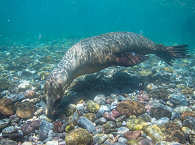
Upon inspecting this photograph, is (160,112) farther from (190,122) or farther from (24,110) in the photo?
(24,110)

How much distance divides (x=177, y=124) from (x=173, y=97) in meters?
1.67

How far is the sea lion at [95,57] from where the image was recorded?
16.0 ft

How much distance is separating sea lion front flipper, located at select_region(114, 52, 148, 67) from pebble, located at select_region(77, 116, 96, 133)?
8.37 ft

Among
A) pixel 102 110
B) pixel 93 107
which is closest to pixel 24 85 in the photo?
pixel 93 107

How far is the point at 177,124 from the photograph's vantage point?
4.32 metres

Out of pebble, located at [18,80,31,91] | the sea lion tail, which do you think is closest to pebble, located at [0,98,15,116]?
pebble, located at [18,80,31,91]

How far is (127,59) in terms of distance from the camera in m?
6.34

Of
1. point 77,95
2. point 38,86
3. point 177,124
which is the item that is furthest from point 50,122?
point 177,124

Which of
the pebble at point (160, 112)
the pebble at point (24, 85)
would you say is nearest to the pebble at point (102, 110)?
the pebble at point (160, 112)

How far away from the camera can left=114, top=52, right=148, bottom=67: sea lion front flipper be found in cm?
623

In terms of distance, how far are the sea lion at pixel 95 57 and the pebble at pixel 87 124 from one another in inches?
34.9

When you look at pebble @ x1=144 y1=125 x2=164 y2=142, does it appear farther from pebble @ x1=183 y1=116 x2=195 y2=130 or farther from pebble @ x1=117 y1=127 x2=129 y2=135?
pebble @ x1=183 y1=116 x2=195 y2=130

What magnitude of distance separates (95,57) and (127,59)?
1163 mm

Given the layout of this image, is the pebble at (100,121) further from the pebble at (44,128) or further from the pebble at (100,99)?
the pebble at (44,128)
